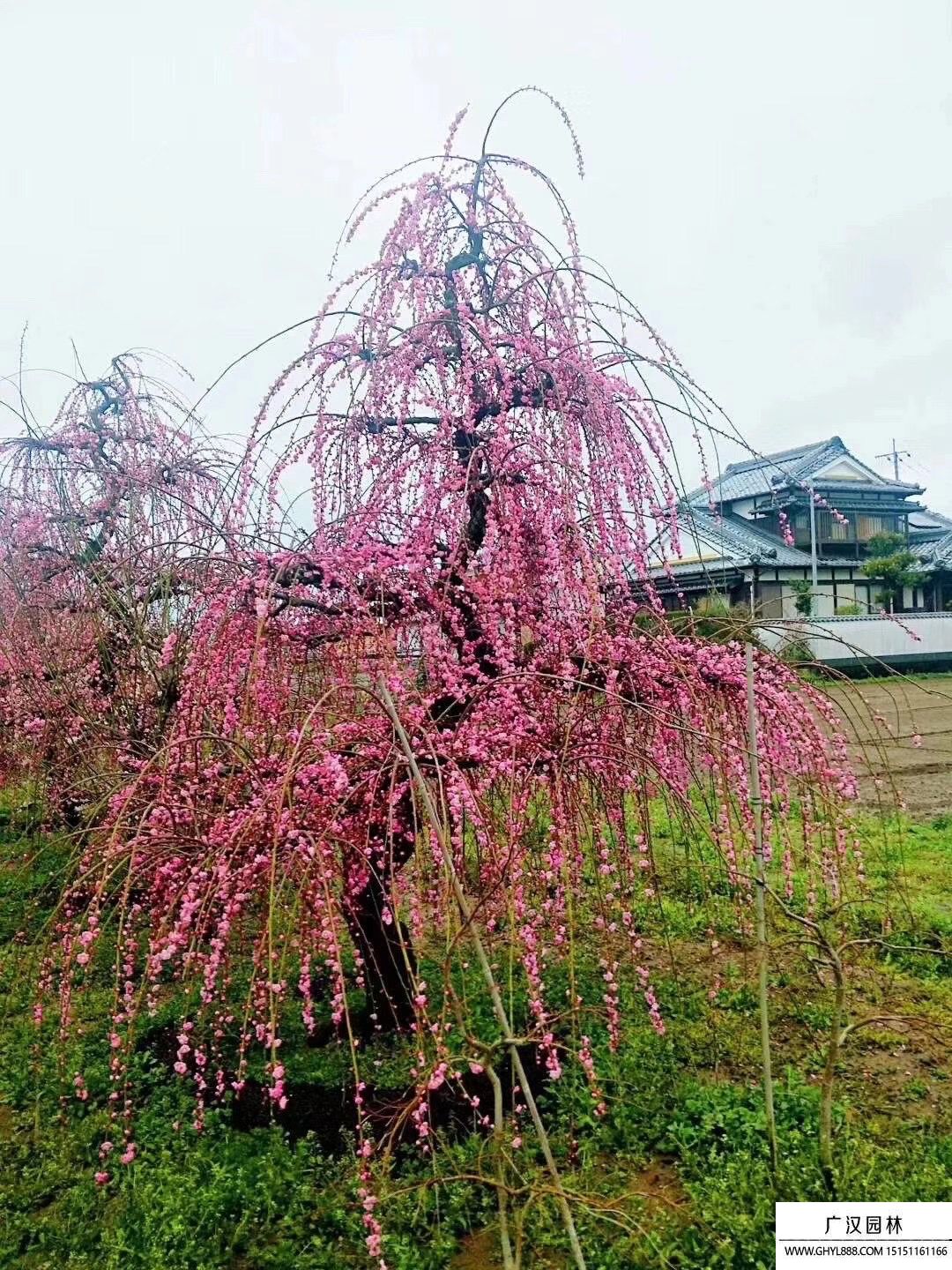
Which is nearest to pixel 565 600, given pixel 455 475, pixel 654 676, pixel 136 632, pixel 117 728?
pixel 654 676

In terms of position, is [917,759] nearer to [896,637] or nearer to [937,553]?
[896,637]

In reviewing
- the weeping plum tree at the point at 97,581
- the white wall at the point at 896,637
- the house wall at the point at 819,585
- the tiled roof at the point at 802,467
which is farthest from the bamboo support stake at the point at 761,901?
the tiled roof at the point at 802,467

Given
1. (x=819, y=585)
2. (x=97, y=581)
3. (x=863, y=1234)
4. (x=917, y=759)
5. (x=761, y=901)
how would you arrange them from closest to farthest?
(x=863, y=1234), (x=761, y=901), (x=97, y=581), (x=917, y=759), (x=819, y=585)

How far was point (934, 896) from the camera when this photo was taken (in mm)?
4902

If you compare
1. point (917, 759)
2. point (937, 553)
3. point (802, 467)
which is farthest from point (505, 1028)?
point (937, 553)

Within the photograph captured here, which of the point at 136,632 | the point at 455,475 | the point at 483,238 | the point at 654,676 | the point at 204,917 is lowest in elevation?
the point at 204,917

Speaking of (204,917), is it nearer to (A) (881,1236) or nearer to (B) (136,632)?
(A) (881,1236)

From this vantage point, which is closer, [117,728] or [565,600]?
[565,600]

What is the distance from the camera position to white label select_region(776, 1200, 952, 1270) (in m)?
1.94

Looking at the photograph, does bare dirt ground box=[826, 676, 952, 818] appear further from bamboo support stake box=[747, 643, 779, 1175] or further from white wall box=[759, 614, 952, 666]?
white wall box=[759, 614, 952, 666]

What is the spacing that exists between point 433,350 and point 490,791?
65.7 inches

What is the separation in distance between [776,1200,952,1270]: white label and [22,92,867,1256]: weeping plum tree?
0.61 m

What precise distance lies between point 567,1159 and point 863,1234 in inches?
36.7

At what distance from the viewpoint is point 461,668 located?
2754mm
